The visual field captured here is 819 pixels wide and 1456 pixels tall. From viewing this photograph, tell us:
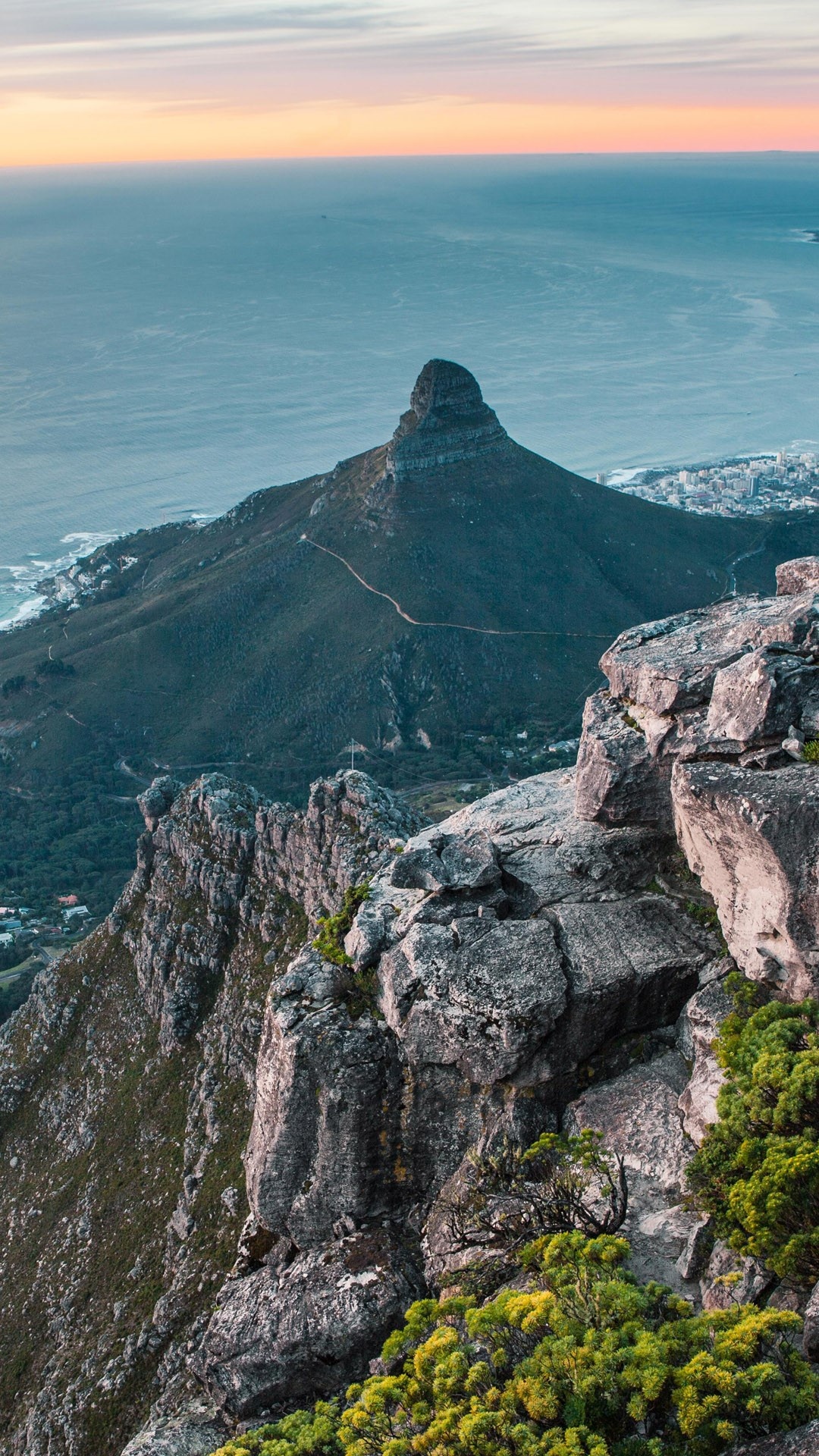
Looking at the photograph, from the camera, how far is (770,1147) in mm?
16500

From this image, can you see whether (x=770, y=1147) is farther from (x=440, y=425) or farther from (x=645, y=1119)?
(x=440, y=425)

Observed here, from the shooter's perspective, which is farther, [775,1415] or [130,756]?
[130,756]

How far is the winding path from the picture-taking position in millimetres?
109500

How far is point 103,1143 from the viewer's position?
40.4 metres

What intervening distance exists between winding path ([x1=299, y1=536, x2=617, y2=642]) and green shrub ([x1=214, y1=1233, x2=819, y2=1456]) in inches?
3724

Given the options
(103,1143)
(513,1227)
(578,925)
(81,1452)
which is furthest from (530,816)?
(103,1143)

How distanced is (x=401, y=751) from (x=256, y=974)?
5889 cm

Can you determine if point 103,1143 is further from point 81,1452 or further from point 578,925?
point 578,925

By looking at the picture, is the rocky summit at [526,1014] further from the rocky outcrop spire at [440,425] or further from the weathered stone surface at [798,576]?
the rocky outcrop spire at [440,425]

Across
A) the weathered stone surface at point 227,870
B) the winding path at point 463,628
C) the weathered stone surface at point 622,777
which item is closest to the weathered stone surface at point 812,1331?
the weathered stone surface at point 622,777

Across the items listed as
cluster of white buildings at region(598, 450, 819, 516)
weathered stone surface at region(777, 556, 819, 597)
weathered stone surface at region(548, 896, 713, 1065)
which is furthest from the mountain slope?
weathered stone surface at region(548, 896, 713, 1065)

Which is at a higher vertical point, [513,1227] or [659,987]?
[659,987]

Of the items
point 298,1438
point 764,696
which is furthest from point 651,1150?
point 764,696

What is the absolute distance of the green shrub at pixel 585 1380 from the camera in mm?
→ 13172
